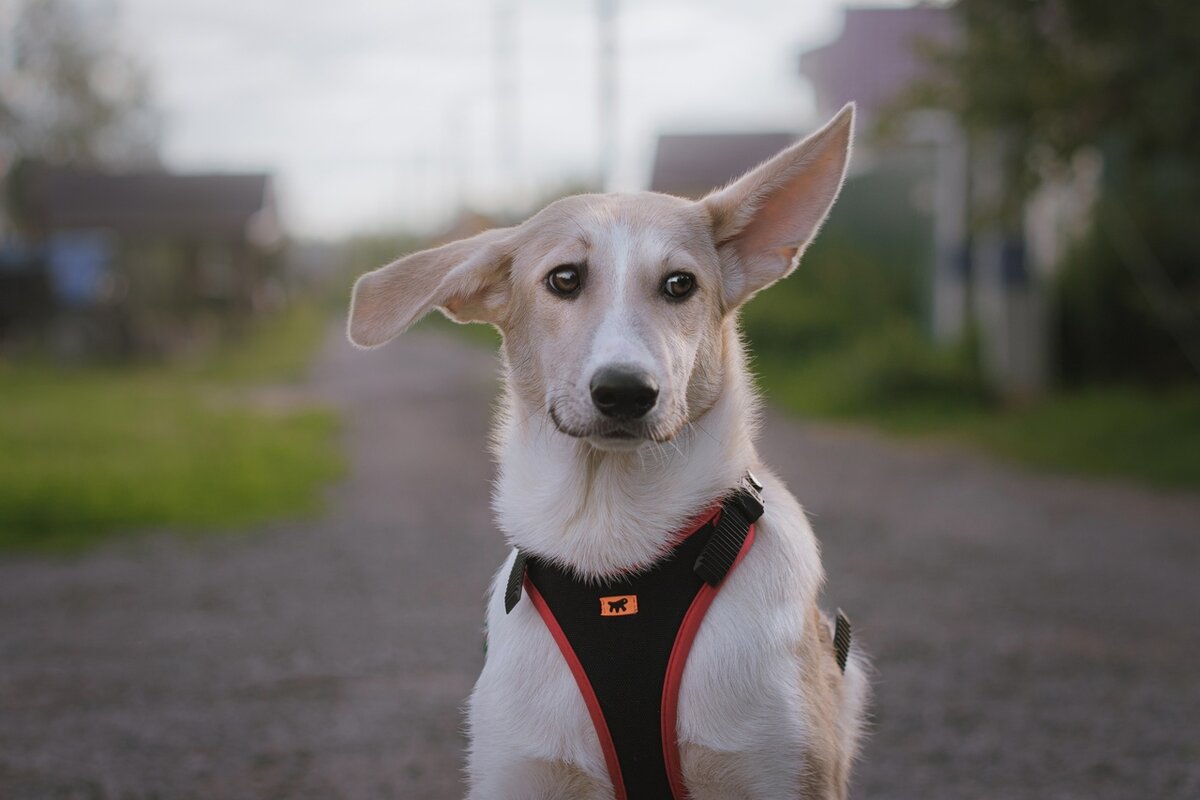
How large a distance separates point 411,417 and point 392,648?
1030cm

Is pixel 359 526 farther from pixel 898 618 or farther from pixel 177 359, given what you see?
pixel 177 359

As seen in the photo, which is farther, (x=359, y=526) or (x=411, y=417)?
(x=411, y=417)

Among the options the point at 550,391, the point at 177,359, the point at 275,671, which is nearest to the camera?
the point at 550,391

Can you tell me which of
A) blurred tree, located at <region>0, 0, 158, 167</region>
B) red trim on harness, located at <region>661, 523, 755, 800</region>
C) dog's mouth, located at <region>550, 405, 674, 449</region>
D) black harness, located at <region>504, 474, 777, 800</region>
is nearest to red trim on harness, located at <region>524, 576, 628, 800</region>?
black harness, located at <region>504, 474, 777, 800</region>

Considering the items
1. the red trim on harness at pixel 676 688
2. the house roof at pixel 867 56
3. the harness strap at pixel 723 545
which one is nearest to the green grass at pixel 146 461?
the harness strap at pixel 723 545

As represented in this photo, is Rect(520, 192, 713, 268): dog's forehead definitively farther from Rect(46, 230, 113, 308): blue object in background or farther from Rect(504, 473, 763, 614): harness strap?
Rect(46, 230, 113, 308): blue object in background

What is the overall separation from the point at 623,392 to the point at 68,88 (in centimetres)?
4785

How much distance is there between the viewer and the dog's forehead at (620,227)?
3.08 metres

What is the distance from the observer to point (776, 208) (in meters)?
3.26

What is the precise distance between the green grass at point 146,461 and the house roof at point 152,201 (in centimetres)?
1415

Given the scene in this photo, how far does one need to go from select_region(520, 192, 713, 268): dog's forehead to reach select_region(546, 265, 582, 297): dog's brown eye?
4cm

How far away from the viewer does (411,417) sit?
16281 millimetres

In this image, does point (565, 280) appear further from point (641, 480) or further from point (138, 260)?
point (138, 260)

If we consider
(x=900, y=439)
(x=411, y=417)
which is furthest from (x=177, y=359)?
(x=900, y=439)
